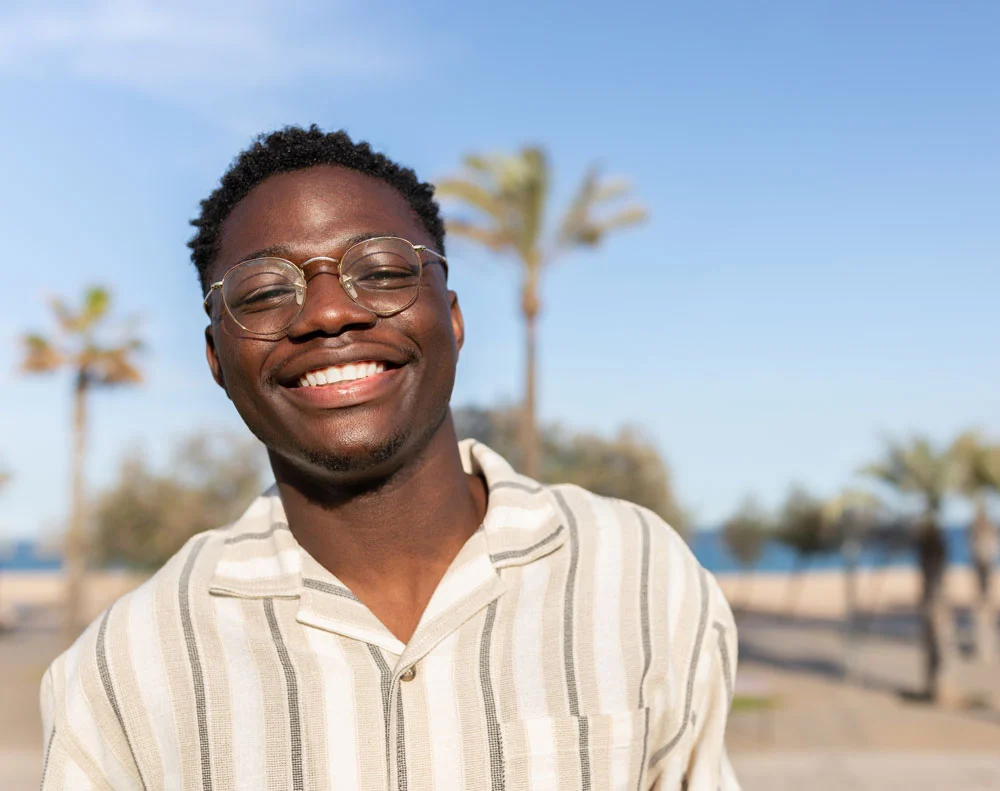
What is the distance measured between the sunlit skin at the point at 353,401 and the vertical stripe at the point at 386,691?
109 millimetres

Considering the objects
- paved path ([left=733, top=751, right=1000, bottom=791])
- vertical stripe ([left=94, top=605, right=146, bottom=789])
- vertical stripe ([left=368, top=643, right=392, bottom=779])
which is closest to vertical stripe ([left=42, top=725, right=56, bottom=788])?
vertical stripe ([left=94, top=605, right=146, bottom=789])

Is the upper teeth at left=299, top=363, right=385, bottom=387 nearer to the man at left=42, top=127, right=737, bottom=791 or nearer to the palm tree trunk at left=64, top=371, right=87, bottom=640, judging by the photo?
the man at left=42, top=127, right=737, bottom=791

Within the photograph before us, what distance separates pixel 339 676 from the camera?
6.23 feet

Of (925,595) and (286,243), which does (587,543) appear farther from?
(925,595)

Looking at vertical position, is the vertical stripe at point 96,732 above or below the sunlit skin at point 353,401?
below

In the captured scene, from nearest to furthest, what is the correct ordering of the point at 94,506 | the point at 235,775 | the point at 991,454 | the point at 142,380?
the point at 235,775 < the point at 991,454 < the point at 142,380 < the point at 94,506

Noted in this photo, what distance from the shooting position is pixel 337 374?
1913 mm

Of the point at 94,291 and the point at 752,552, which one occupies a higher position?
the point at 94,291

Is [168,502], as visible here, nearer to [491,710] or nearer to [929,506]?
[929,506]

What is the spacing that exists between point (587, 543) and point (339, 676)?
60cm

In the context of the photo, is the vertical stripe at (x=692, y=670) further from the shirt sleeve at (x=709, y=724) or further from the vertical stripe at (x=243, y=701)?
the vertical stripe at (x=243, y=701)

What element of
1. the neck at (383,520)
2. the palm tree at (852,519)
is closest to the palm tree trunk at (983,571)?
the palm tree at (852,519)

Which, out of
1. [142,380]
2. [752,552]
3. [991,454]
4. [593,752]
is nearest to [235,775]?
[593,752]

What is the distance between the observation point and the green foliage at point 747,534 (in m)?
48.2
